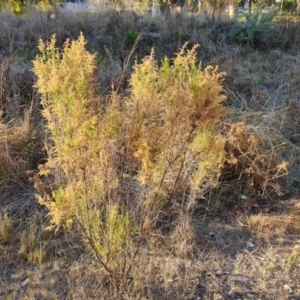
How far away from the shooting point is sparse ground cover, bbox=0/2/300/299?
6.87ft

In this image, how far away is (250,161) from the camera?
11.7 ft

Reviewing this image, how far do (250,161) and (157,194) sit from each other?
4.75ft

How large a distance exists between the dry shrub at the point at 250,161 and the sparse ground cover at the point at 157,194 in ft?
0.04

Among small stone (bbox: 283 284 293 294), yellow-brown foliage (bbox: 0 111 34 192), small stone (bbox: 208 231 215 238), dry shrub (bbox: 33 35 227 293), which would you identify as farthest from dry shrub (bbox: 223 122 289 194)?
yellow-brown foliage (bbox: 0 111 34 192)

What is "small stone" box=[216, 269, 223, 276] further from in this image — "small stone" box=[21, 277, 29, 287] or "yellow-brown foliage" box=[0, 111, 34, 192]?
"yellow-brown foliage" box=[0, 111, 34, 192]

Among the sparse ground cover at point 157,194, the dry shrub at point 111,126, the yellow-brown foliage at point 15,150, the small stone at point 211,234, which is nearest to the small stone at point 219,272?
the sparse ground cover at point 157,194

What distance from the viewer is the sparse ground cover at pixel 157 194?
2094 millimetres

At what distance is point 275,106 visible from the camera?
4.74m

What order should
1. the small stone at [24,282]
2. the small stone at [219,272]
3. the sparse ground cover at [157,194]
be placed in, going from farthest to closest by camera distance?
the small stone at [219,272] < the small stone at [24,282] < the sparse ground cover at [157,194]

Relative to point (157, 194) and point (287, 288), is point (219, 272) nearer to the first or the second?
point (287, 288)

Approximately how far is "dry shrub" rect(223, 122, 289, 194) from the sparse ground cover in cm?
1

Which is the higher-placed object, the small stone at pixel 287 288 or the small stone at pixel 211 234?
the small stone at pixel 211 234

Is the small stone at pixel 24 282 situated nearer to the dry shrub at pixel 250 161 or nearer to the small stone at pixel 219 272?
the small stone at pixel 219 272

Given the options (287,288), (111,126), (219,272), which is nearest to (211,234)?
(219,272)
